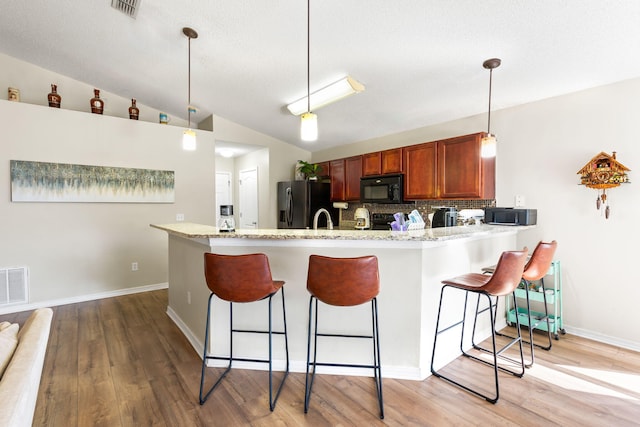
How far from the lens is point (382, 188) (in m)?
4.25

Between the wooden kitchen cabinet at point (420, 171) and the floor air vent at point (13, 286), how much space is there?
4755mm

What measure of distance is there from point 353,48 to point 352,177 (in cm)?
229

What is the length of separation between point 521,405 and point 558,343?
1.26m

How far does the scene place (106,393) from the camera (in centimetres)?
202

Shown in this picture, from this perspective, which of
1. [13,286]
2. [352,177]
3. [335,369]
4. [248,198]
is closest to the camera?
[335,369]

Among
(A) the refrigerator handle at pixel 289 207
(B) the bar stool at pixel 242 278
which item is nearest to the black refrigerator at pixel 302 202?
(A) the refrigerator handle at pixel 289 207

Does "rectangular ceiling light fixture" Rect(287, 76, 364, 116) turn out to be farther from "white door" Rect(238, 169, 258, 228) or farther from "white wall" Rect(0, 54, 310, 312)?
"white door" Rect(238, 169, 258, 228)

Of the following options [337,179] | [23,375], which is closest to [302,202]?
[337,179]

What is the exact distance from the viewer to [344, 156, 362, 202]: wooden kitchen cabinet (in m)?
4.66

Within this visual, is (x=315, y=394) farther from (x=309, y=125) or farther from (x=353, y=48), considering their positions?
(x=353, y=48)

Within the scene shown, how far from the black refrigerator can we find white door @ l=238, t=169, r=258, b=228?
2.57 ft

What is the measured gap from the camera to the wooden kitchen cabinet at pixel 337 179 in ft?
16.3

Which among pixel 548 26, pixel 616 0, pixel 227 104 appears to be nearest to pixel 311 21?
pixel 548 26

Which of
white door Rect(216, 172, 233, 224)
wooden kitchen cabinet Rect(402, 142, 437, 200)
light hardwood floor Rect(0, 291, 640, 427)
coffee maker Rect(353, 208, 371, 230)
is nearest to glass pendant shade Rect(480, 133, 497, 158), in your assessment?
wooden kitchen cabinet Rect(402, 142, 437, 200)
